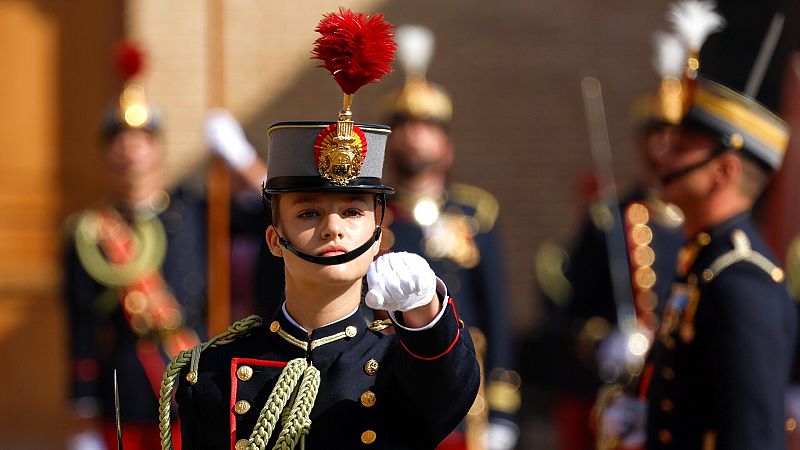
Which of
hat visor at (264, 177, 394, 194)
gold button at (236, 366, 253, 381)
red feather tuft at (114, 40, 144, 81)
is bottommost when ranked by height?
gold button at (236, 366, 253, 381)

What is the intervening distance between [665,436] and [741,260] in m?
0.57

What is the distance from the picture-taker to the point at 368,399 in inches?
128

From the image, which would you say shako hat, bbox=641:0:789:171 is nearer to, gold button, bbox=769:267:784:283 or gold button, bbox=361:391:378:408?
gold button, bbox=769:267:784:283

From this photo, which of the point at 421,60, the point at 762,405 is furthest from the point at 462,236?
the point at 762,405

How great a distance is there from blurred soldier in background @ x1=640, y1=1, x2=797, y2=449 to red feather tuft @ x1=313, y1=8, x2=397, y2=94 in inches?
63.1

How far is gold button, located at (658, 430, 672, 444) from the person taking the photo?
4.48 m

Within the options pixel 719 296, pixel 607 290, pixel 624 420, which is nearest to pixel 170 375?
pixel 719 296

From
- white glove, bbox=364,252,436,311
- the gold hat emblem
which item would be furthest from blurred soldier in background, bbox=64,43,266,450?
white glove, bbox=364,252,436,311

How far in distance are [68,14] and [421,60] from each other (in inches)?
139

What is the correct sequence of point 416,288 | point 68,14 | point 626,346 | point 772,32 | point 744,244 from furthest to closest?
1. point 68,14
2. point 626,346
3. point 772,32
4. point 744,244
5. point 416,288

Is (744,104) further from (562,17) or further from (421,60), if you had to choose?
(562,17)

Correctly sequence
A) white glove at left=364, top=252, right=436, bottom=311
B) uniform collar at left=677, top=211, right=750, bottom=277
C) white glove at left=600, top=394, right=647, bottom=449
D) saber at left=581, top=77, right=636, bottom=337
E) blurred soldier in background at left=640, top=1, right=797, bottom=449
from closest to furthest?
white glove at left=364, top=252, right=436, bottom=311, blurred soldier in background at left=640, top=1, right=797, bottom=449, uniform collar at left=677, top=211, right=750, bottom=277, white glove at left=600, top=394, right=647, bottom=449, saber at left=581, top=77, right=636, bottom=337

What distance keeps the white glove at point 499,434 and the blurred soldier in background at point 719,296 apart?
1677mm

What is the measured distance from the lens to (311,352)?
3330 mm
